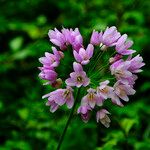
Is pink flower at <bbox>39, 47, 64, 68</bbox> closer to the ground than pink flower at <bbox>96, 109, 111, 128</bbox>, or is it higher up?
higher up

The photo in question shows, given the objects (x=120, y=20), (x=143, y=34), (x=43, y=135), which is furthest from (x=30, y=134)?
(x=143, y=34)

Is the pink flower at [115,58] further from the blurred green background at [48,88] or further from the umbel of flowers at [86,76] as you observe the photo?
the blurred green background at [48,88]

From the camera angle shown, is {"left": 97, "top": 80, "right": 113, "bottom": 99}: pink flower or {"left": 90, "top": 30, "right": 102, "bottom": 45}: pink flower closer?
{"left": 97, "top": 80, "right": 113, "bottom": 99}: pink flower

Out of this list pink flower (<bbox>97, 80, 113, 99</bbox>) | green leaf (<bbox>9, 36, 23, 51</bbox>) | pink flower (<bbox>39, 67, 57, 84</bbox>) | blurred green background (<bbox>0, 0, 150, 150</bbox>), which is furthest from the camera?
green leaf (<bbox>9, 36, 23, 51</bbox>)

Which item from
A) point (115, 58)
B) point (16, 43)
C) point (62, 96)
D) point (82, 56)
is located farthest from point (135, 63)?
point (16, 43)

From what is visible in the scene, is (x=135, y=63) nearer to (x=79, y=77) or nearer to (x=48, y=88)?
(x=79, y=77)

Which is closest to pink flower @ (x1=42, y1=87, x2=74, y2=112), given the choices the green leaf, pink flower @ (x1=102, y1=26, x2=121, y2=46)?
pink flower @ (x1=102, y1=26, x2=121, y2=46)

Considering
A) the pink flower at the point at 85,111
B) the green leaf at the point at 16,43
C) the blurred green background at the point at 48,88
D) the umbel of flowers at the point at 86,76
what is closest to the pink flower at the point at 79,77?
the umbel of flowers at the point at 86,76

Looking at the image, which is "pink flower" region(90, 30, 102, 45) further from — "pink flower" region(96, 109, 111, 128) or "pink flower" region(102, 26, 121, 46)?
"pink flower" region(96, 109, 111, 128)
